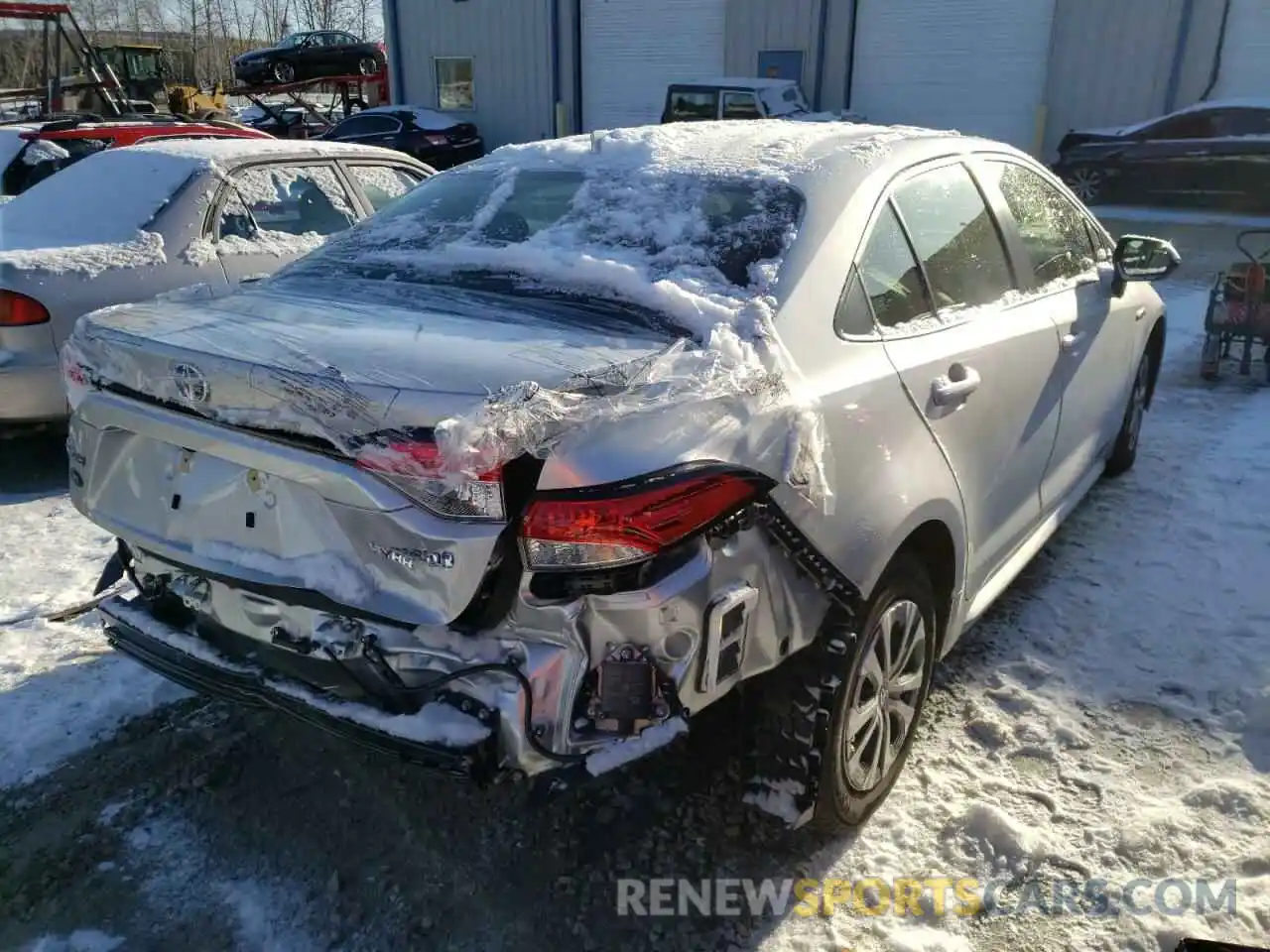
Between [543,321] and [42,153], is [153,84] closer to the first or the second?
[42,153]

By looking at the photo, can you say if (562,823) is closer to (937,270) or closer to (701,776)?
(701,776)

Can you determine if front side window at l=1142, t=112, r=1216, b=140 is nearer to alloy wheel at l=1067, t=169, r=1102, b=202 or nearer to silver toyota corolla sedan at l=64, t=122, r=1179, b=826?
alloy wheel at l=1067, t=169, r=1102, b=202

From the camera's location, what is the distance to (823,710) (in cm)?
235

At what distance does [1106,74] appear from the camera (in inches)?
630

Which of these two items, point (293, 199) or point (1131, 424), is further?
point (293, 199)

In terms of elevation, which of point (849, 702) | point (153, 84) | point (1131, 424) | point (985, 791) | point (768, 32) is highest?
point (768, 32)

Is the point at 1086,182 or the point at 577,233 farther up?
the point at 577,233

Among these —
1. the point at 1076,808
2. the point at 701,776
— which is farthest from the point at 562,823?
the point at 1076,808

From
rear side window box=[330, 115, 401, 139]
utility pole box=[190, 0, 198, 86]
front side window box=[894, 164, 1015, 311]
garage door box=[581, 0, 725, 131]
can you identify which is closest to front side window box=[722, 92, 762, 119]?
garage door box=[581, 0, 725, 131]

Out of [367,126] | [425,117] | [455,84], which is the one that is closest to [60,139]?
[367,126]

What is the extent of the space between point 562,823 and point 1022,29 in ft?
57.0

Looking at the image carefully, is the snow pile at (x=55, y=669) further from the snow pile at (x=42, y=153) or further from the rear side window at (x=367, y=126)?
the rear side window at (x=367, y=126)

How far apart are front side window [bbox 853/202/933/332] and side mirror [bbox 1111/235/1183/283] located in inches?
71.5

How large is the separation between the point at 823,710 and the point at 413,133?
19709 millimetres
